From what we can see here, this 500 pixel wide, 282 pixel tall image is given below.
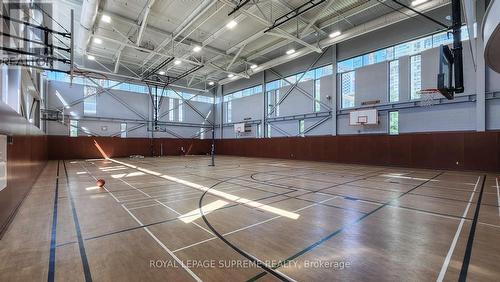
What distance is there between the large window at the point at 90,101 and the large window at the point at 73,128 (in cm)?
113

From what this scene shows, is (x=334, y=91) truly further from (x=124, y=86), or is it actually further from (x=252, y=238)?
(x=124, y=86)

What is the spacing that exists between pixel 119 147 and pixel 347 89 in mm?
20627

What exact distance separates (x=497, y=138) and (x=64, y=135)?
28.7 m

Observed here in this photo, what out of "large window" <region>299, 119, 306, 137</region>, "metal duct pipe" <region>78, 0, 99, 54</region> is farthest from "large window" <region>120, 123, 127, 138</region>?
"large window" <region>299, 119, 306, 137</region>

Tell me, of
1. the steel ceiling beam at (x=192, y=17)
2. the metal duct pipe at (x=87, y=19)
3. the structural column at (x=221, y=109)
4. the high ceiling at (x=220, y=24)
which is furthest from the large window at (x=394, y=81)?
the structural column at (x=221, y=109)

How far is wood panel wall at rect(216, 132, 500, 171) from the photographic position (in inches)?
448

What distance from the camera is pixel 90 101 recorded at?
21.0 meters

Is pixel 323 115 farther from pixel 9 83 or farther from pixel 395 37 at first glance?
pixel 9 83

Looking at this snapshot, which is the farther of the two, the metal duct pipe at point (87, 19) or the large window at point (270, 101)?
the large window at point (270, 101)

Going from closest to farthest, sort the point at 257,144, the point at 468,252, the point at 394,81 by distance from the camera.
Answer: the point at 468,252 < the point at 394,81 < the point at 257,144

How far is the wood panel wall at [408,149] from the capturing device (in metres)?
Result: 11.4

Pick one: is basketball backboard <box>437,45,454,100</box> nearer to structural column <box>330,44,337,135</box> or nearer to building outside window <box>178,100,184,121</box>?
structural column <box>330,44,337,135</box>

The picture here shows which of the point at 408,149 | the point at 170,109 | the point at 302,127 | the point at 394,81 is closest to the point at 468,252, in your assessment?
the point at 408,149

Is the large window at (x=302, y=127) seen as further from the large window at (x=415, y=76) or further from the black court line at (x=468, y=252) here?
the black court line at (x=468, y=252)
